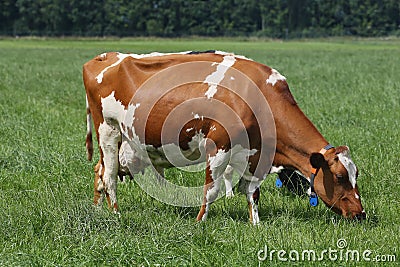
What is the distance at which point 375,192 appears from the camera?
7.25m

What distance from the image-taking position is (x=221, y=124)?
6.07 metres

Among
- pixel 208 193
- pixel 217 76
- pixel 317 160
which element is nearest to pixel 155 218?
pixel 208 193

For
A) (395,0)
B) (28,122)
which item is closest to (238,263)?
(28,122)

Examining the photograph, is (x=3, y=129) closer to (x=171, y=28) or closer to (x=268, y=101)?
(x=268, y=101)

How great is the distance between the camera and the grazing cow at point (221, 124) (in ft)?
19.7

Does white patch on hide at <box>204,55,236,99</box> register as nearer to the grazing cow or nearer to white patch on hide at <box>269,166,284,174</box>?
the grazing cow

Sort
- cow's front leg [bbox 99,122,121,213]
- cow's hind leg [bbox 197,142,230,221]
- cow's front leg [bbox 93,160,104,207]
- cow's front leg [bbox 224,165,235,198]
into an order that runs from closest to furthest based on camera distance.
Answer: cow's hind leg [bbox 197,142,230,221] → cow's front leg [bbox 99,122,121,213] → cow's front leg [bbox 93,160,104,207] → cow's front leg [bbox 224,165,235,198]

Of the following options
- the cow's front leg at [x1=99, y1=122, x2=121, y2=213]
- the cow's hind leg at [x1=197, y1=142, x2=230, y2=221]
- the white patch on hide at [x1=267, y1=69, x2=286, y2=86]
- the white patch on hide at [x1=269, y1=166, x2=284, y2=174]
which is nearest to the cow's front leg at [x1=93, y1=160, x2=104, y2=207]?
Result: the cow's front leg at [x1=99, y1=122, x2=121, y2=213]

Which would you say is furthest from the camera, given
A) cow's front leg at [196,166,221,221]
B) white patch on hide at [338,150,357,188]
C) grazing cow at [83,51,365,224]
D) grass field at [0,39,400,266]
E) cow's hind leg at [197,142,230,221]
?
cow's front leg at [196,166,221,221]

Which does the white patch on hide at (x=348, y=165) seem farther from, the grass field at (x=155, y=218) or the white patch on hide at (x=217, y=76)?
the white patch on hide at (x=217, y=76)

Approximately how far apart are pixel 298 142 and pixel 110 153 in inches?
84.3

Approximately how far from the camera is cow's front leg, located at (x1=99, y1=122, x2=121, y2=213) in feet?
22.8

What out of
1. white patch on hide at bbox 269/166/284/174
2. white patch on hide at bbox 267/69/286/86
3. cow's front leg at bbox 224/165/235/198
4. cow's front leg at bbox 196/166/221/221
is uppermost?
white patch on hide at bbox 267/69/286/86

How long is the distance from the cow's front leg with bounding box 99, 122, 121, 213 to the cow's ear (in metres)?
2.26
